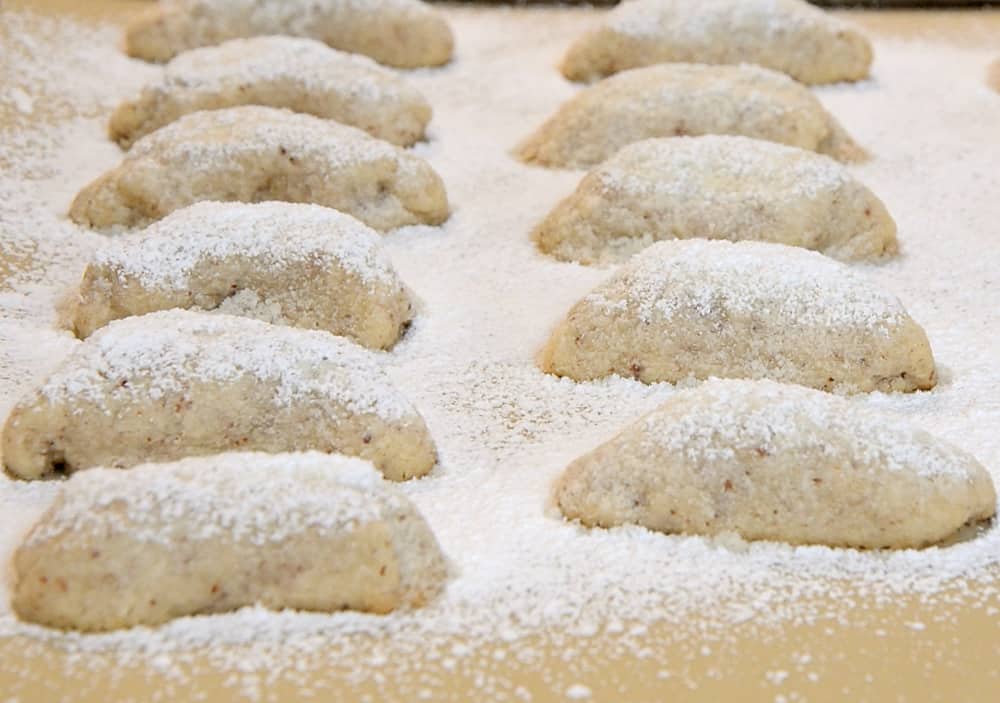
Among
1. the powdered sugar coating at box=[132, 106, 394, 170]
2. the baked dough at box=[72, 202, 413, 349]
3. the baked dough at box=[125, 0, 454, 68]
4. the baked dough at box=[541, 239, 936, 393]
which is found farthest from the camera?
the baked dough at box=[125, 0, 454, 68]

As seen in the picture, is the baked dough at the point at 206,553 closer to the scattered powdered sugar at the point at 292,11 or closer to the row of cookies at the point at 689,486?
the row of cookies at the point at 689,486

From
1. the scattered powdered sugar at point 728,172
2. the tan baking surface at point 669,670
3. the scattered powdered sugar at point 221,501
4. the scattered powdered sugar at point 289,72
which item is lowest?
the tan baking surface at point 669,670

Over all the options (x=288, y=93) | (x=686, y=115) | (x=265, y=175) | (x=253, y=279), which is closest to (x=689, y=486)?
(x=253, y=279)

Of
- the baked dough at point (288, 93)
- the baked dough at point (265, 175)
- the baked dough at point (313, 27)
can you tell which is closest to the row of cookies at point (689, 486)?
the baked dough at point (265, 175)

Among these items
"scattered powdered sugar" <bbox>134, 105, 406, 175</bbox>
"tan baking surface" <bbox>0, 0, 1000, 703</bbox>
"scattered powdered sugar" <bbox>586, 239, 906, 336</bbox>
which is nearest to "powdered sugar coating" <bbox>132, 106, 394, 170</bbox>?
"scattered powdered sugar" <bbox>134, 105, 406, 175</bbox>

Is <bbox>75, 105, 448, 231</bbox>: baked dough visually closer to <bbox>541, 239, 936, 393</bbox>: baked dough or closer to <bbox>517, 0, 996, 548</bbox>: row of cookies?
<bbox>517, 0, 996, 548</bbox>: row of cookies

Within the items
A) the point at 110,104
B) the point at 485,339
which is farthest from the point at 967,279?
the point at 110,104
